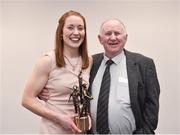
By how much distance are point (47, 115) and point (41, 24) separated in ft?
5.43

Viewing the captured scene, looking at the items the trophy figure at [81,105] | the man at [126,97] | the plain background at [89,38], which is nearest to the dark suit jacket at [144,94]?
the man at [126,97]

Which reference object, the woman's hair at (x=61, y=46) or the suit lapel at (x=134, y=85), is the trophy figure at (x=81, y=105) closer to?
the woman's hair at (x=61, y=46)

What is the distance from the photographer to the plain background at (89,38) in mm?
3230

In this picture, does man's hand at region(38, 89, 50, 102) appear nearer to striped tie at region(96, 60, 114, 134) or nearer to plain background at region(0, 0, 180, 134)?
striped tie at region(96, 60, 114, 134)

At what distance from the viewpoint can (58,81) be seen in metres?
1.86

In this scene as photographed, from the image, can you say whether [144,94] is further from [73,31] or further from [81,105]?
[73,31]

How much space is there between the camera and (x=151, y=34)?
10.6 ft

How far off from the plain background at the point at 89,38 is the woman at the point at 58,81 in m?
1.32

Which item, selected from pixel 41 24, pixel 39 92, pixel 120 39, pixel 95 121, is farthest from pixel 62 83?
pixel 41 24

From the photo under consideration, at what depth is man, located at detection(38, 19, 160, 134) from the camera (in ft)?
6.12

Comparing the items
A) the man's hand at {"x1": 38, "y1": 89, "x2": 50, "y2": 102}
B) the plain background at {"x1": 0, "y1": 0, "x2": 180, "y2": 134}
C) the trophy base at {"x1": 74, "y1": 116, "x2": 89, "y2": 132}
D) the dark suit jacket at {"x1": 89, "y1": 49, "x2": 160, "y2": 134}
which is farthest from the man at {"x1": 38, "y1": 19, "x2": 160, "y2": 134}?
the plain background at {"x1": 0, "y1": 0, "x2": 180, "y2": 134}

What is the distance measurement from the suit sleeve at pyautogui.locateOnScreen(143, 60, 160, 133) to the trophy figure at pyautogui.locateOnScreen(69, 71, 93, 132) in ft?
1.36

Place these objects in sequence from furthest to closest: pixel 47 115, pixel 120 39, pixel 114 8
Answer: pixel 114 8 < pixel 120 39 < pixel 47 115

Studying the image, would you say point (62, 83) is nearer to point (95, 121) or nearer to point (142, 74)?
point (95, 121)
